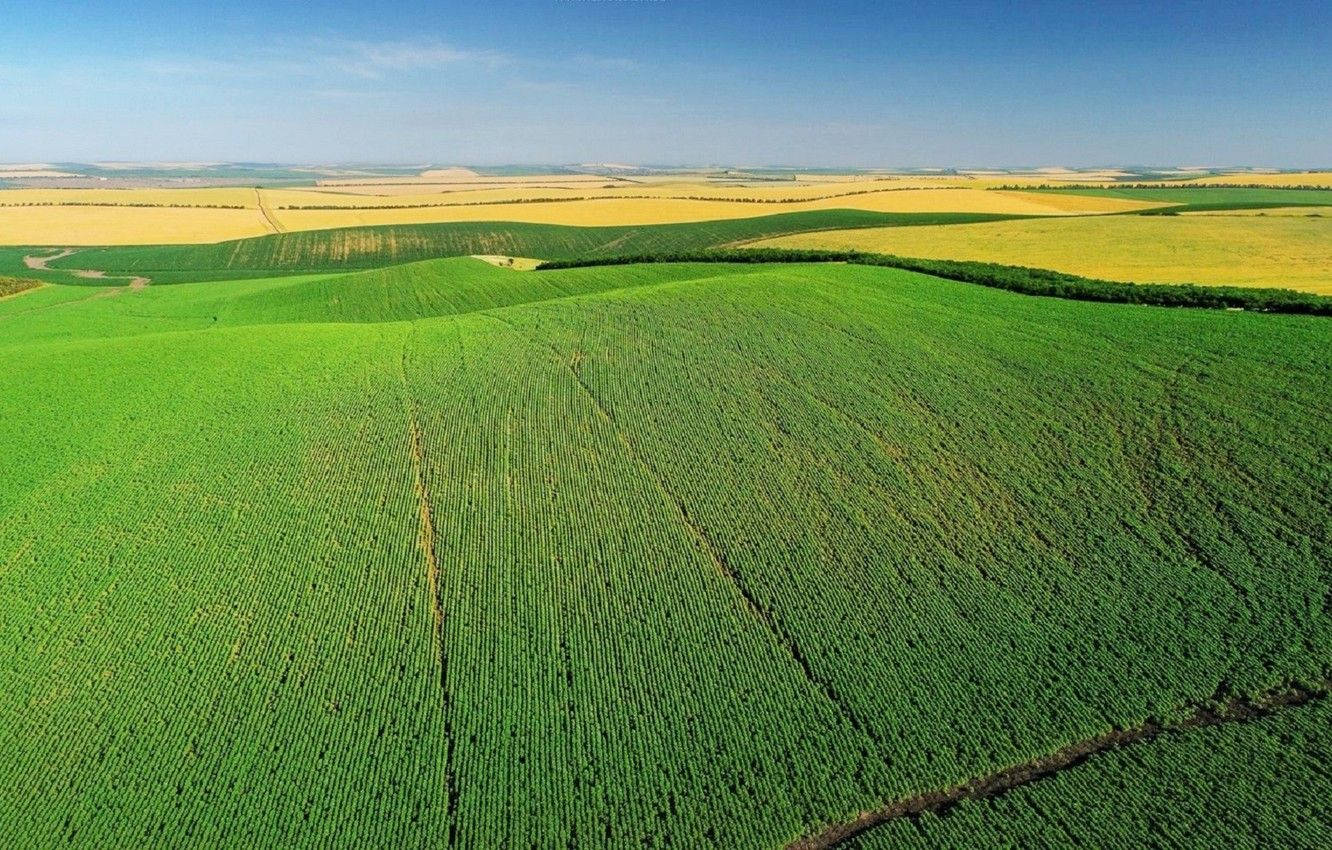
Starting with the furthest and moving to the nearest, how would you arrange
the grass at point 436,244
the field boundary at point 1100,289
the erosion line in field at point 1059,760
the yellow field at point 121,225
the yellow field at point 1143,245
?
1. the yellow field at point 121,225
2. the grass at point 436,244
3. the yellow field at point 1143,245
4. the field boundary at point 1100,289
5. the erosion line in field at point 1059,760

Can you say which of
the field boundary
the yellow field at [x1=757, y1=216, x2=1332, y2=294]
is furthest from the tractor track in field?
the field boundary

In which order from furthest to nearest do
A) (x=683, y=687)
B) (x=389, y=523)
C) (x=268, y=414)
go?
(x=268, y=414), (x=389, y=523), (x=683, y=687)

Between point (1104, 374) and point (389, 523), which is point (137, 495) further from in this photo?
point (1104, 374)

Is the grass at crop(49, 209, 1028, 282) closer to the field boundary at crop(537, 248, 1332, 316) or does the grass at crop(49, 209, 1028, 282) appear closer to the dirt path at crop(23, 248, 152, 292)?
the dirt path at crop(23, 248, 152, 292)

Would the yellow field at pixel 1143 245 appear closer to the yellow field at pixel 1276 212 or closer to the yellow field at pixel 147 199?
the yellow field at pixel 1276 212

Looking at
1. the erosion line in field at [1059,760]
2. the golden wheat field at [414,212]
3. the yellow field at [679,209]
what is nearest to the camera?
the erosion line in field at [1059,760]

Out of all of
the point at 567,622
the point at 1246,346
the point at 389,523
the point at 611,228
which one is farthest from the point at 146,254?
the point at 1246,346

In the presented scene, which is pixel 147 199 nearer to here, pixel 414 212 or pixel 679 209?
pixel 414 212

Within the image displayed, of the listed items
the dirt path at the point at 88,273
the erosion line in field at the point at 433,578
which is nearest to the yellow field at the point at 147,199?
the dirt path at the point at 88,273
